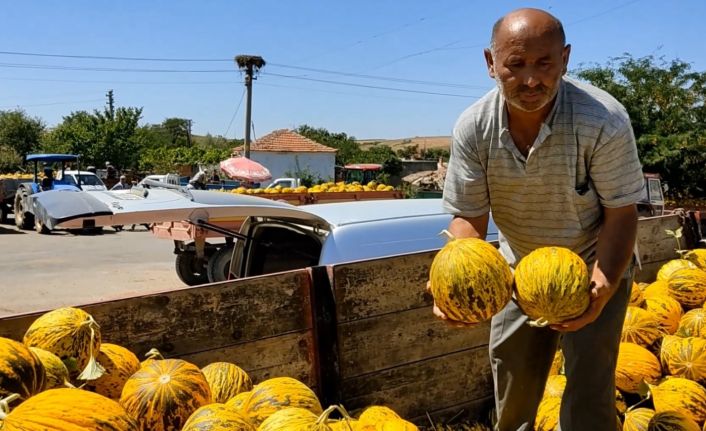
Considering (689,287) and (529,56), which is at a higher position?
(529,56)

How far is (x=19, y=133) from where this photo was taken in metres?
57.8

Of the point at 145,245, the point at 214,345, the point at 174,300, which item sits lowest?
the point at 145,245

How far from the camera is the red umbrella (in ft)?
86.6

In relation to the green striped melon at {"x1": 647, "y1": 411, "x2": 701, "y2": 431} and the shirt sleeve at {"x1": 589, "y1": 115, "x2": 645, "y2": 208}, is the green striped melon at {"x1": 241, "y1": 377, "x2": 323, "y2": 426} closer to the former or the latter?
the shirt sleeve at {"x1": 589, "y1": 115, "x2": 645, "y2": 208}

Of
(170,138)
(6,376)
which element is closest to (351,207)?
(6,376)

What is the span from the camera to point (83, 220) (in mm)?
5543

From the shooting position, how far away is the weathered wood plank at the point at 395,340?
136 inches

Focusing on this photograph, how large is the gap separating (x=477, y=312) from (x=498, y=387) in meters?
0.96

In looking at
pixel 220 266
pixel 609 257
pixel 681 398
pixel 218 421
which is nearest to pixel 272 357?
pixel 218 421

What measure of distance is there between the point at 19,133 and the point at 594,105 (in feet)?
212

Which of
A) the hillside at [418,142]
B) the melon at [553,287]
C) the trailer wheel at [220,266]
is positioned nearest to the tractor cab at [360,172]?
the trailer wheel at [220,266]

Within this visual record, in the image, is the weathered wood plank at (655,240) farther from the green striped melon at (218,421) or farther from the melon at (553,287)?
the green striped melon at (218,421)

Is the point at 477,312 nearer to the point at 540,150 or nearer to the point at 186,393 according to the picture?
the point at 540,150

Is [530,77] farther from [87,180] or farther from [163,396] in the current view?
[87,180]
